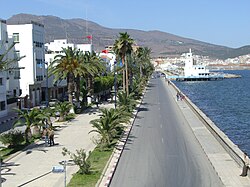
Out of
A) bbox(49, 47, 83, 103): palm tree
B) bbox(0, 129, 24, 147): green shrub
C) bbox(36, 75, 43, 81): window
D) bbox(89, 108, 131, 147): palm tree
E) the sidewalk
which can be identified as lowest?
the sidewalk

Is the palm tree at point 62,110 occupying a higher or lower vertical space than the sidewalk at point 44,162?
higher

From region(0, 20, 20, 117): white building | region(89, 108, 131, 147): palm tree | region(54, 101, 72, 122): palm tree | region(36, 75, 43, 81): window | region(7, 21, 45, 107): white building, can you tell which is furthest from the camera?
region(36, 75, 43, 81): window

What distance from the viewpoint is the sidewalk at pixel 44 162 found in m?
18.6

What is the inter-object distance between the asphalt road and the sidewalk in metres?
2.58

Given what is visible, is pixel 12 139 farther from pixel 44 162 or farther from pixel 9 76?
pixel 9 76

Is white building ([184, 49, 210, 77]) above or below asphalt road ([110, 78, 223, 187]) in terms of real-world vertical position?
above

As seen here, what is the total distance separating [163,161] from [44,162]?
609 centimetres

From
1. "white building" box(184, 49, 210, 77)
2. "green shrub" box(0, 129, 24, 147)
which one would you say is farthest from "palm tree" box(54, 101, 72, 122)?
"white building" box(184, 49, 210, 77)

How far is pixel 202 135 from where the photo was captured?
3195 centimetres

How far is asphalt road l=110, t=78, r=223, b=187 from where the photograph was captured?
61.7 ft

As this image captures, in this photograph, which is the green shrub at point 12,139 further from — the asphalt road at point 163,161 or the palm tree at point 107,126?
the asphalt road at point 163,161

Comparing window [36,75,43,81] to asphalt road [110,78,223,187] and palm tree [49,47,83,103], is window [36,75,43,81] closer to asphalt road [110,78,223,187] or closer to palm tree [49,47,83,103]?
palm tree [49,47,83,103]

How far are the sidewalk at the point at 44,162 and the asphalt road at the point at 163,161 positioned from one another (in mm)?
2578

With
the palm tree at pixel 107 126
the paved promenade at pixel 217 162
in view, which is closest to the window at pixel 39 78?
the paved promenade at pixel 217 162
